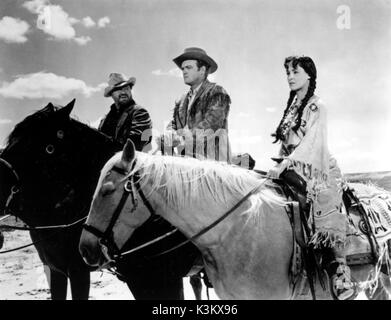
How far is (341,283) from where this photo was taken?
288 cm

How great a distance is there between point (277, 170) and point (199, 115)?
1030mm

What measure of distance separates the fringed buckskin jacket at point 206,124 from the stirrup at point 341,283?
4.62 ft

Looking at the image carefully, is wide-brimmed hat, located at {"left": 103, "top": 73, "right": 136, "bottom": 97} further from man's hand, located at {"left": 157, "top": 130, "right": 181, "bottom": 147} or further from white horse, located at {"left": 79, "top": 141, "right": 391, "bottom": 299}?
white horse, located at {"left": 79, "top": 141, "right": 391, "bottom": 299}

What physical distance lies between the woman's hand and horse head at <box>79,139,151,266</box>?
106 cm

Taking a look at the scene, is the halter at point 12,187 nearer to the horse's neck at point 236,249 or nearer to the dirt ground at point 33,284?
the dirt ground at point 33,284

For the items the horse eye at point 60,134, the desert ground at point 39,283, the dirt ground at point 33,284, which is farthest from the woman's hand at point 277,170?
the dirt ground at point 33,284

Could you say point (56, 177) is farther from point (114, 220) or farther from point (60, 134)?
point (114, 220)

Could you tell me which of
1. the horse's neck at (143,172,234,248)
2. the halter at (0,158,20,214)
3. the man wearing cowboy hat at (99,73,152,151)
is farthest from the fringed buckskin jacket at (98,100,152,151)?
the horse's neck at (143,172,234,248)

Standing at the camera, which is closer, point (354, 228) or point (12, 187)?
point (354, 228)

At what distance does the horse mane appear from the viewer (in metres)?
2.66

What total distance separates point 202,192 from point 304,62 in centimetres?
135

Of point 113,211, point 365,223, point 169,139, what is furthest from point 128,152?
point 365,223

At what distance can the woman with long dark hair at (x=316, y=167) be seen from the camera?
2.94 meters

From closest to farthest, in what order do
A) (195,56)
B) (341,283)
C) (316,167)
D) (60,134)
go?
(341,283)
(316,167)
(60,134)
(195,56)
